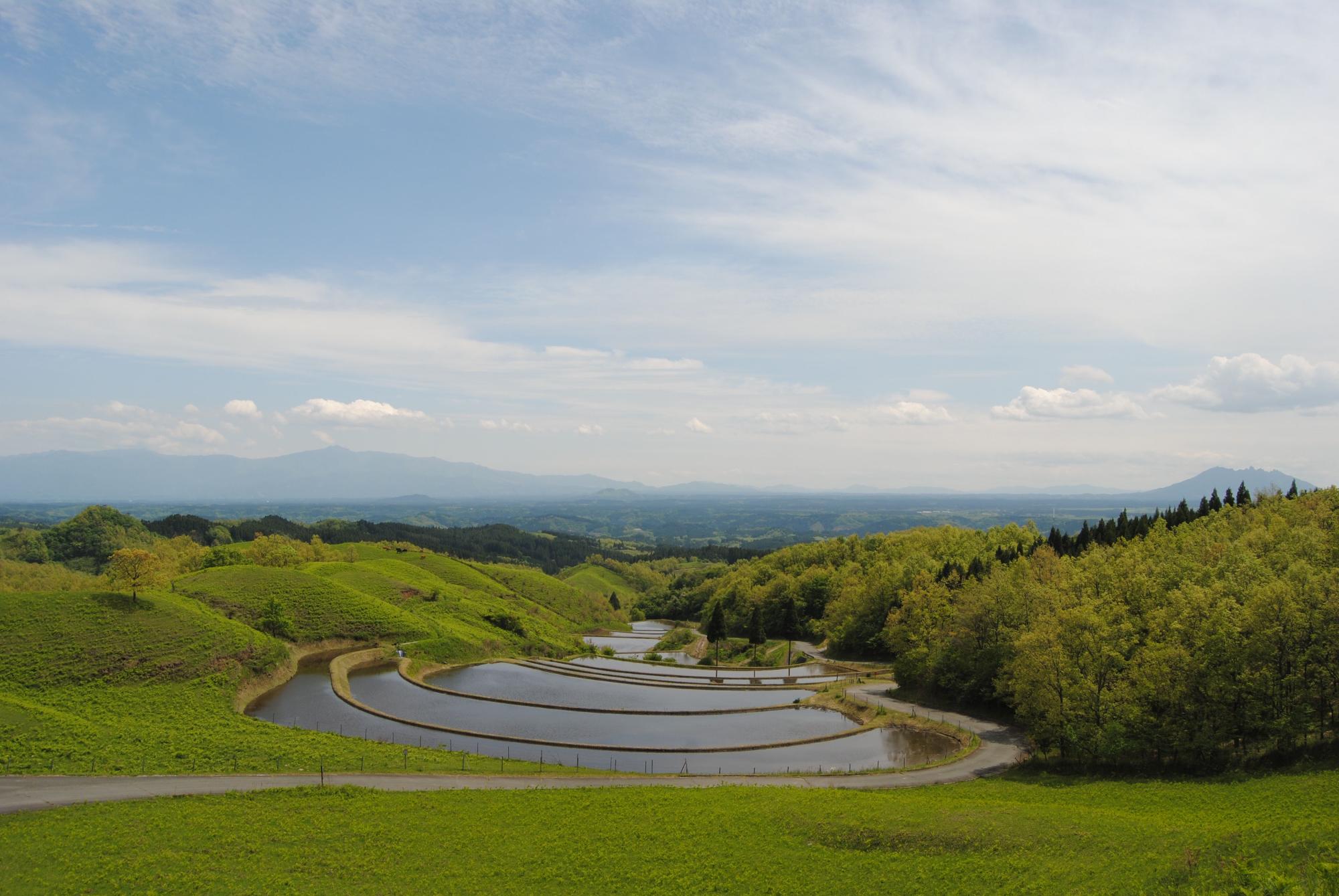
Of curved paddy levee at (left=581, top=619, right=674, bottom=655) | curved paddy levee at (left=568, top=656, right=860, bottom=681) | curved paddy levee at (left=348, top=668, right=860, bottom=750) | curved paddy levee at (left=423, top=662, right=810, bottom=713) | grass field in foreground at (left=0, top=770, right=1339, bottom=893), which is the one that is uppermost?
grass field in foreground at (left=0, top=770, right=1339, bottom=893)

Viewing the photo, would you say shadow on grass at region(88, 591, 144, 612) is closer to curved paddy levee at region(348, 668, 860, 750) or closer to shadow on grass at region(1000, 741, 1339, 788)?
curved paddy levee at region(348, 668, 860, 750)

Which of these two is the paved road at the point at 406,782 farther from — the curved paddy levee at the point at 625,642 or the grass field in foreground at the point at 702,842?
the curved paddy levee at the point at 625,642

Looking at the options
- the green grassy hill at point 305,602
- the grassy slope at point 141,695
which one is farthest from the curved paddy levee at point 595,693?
the grassy slope at point 141,695

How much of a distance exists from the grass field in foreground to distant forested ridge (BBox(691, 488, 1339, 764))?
445 centimetres

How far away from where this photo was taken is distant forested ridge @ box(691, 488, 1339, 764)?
3316 cm

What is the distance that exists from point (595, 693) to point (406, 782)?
28024mm

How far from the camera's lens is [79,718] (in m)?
41.9

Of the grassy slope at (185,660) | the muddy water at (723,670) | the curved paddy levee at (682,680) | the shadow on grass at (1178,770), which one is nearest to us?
the shadow on grass at (1178,770)

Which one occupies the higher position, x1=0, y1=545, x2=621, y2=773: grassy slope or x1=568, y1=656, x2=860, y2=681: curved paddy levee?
x1=0, y1=545, x2=621, y2=773: grassy slope

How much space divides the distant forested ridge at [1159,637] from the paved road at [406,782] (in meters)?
6.34

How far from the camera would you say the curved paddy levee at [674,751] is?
133 feet

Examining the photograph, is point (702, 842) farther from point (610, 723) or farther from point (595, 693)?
point (595, 693)

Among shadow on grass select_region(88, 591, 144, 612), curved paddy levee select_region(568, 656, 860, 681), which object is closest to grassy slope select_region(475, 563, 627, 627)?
curved paddy levee select_region(568, 656, 860, 681)

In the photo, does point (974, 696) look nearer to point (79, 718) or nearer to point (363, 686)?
point (363, 686)
